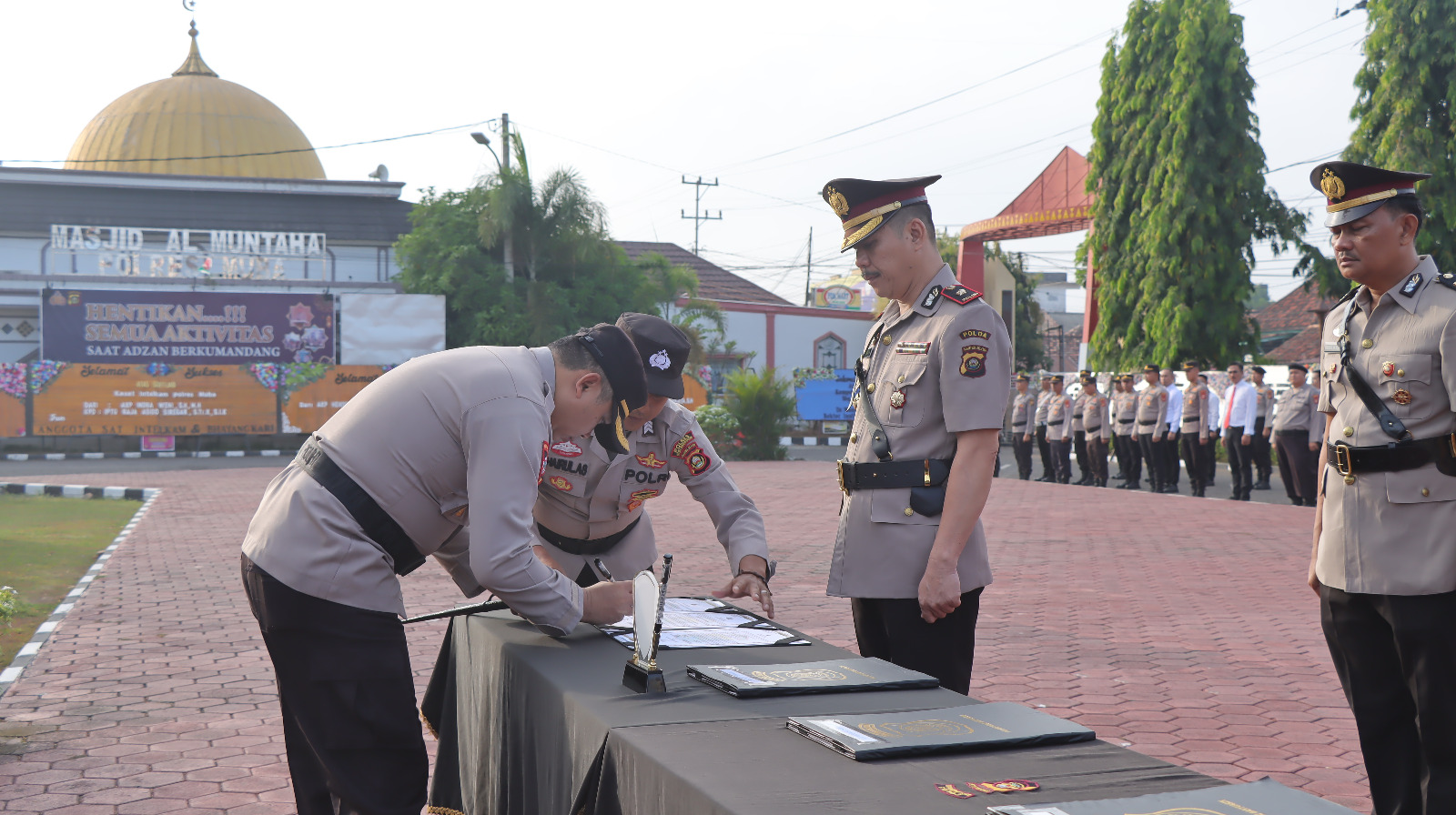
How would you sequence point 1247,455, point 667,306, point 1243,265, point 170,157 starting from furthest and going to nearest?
point 170,157
point 667,306
point 1243,265
point 1247,455

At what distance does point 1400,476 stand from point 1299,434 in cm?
1319

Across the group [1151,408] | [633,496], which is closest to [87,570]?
[633,496]

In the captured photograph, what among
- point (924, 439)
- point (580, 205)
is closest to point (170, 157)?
point (580, 205)

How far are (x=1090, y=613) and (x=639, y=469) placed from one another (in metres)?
4.65

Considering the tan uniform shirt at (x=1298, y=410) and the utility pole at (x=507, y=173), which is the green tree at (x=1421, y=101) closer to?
the tan uniform shirt at (x=1298, y=410)

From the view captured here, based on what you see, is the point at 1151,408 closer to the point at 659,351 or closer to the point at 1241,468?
the point at 1241,468

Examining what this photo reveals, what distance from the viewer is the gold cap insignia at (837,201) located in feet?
10.4

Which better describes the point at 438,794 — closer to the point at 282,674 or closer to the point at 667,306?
the point at 282,674

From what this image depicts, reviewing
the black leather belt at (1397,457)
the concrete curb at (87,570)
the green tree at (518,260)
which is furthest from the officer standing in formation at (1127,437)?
the black leather belt at (1397,457)

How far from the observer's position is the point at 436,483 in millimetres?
2656

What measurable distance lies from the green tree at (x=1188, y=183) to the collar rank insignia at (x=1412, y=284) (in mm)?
21684

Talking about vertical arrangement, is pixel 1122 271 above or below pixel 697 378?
above

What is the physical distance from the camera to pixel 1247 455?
52.5ft

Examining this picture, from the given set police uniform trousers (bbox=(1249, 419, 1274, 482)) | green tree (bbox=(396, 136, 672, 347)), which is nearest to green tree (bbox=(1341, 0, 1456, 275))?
police uniform trousers (bbox=(1249, 419, 1274, 482))
